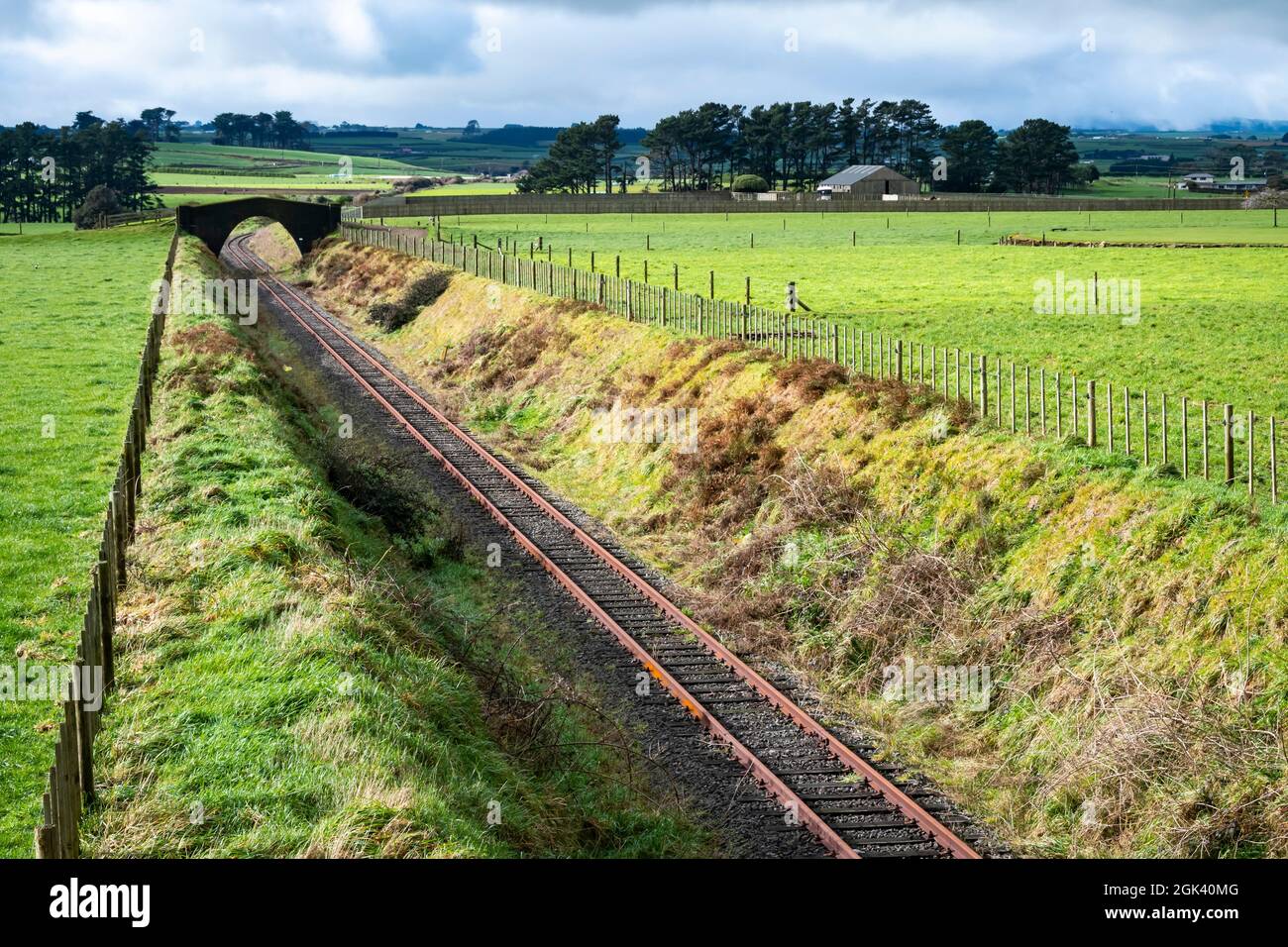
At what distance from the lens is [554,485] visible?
28.8 metres

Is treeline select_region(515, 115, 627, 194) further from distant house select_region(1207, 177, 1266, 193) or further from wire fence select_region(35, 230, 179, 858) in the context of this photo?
wire fence select_region(35, 230, 179, 858)

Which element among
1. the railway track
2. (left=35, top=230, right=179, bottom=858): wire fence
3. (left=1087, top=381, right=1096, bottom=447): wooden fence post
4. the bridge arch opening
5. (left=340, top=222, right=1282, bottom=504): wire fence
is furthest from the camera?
the bridge arch opening

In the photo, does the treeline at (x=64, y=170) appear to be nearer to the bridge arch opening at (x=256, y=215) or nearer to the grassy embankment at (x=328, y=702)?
the bridge arch opening at (x=256, y=215)

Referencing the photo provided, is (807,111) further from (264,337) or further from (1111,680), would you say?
(1111,680)

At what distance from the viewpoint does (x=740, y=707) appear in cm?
1661

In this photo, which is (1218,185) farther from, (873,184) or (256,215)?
(256,215)

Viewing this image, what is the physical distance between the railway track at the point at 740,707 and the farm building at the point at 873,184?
361ft

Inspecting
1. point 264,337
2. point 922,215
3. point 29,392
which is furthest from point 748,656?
point 922,215

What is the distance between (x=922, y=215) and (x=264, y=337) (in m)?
73.3

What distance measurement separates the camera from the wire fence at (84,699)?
862cm

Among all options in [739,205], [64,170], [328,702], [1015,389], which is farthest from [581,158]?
[328,702]

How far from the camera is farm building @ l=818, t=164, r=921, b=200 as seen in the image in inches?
5251

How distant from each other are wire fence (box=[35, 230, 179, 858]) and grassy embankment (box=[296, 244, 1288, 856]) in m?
8.47

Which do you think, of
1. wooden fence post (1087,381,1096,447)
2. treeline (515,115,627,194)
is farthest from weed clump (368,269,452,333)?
treeline (515,115,627,194)
